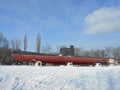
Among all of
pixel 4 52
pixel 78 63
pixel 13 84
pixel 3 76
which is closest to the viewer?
pixel 13 84

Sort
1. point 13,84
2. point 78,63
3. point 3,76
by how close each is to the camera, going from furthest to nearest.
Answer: point 78,63 < point 3,76 < point 13,84

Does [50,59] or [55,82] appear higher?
[50,59]

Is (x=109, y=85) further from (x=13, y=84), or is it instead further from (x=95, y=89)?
(x=13, y=84)

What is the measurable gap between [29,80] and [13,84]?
0.70m

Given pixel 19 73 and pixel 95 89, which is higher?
pixel 19 73

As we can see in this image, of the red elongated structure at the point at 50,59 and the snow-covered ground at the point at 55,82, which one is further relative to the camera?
the red elongated structure at the point at 50,59

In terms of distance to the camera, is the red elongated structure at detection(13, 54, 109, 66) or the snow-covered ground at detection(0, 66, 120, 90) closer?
the snow-covered ground at detection(0, 66, 120, 90)

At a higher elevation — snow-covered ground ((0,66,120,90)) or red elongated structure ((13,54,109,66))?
red elongated structure ((13,54,109,66))

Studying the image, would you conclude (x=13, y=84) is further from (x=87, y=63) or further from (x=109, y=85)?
(x=87, y=63)

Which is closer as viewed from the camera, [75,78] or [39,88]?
[39,88]

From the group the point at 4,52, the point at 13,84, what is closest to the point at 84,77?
the point at 13,84

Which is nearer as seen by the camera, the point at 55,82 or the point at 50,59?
the point at 55,82

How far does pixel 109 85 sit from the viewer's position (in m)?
8.51

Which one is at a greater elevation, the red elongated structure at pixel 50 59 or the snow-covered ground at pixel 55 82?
the red elongated structure at pixel 50 59
